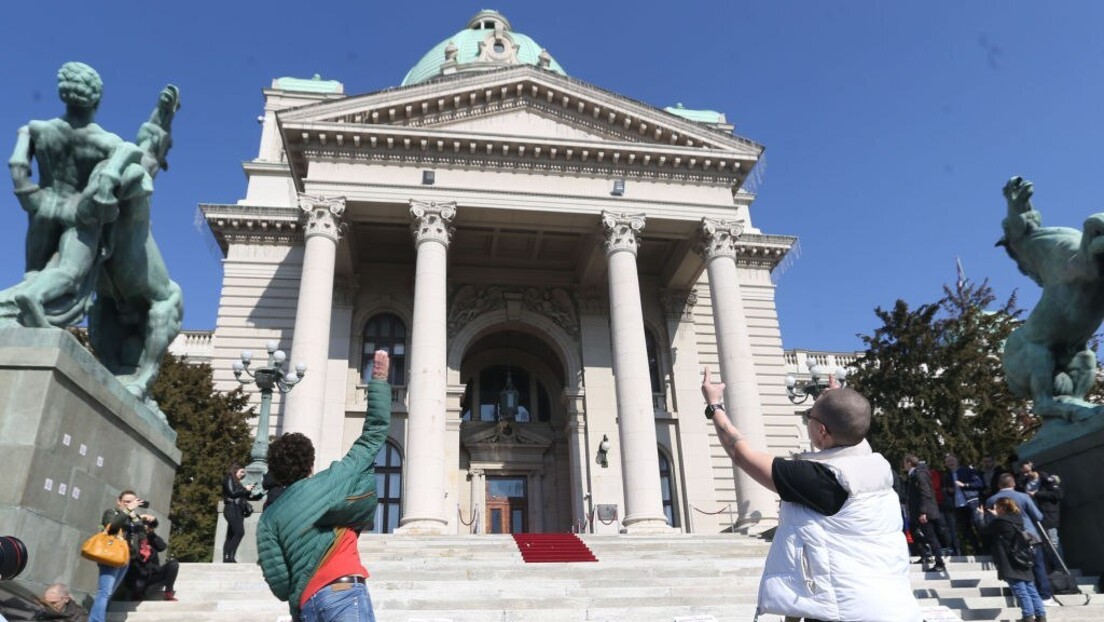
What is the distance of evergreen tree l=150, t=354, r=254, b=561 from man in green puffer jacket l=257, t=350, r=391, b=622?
1566 centimetres

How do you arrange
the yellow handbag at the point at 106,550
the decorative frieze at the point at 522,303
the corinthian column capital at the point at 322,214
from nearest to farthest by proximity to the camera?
the yellow handbag at the point at 106,550 < the corinthian column capital at the point at 322,214 < the decorative frieze at the point at 522,303

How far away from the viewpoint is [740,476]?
2158 centimetres

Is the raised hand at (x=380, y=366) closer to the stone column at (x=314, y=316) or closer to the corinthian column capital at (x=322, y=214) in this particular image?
the stone column at (x=314, y=316)

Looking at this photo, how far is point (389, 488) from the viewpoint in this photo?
25.7 meters

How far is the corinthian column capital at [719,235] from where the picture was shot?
2417 centimetres

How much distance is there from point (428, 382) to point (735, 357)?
9.13 metres

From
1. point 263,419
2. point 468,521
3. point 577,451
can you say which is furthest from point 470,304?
point 263,419

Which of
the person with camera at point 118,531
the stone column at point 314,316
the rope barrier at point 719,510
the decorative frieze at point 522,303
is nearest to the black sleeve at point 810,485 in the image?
the person with camera at point 118,531

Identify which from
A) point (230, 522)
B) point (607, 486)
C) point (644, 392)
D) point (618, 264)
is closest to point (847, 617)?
point (230, 522)

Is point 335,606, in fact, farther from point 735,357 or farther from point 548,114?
point 548,114

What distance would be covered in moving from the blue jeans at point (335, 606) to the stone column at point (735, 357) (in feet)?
58.7

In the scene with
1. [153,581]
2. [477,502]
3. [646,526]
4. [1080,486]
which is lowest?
[153,581]

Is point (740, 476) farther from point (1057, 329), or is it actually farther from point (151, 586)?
point (151, 586)

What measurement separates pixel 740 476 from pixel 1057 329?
12.1 meters
